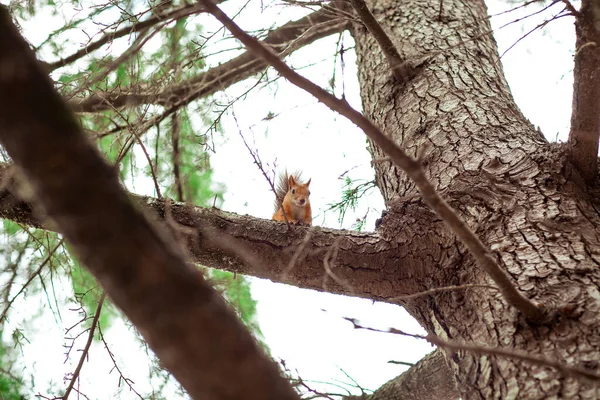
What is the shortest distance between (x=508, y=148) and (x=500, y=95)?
48 centimetres

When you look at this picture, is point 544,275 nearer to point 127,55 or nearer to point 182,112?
point 127,55

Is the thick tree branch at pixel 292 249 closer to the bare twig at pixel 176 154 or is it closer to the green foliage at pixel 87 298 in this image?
the bare twig at pixel 176 154

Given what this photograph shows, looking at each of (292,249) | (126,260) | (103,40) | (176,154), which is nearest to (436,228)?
(292,249)

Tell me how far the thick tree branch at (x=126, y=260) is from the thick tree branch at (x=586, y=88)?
1197mm

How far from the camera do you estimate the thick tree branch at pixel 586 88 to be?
149 centimetres

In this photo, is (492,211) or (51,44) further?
(51,44)

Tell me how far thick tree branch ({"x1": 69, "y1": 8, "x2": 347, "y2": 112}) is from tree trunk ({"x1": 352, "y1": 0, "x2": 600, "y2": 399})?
1.42ft

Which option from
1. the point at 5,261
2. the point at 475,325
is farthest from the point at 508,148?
the point at 5,261

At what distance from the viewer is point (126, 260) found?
31.1 inches

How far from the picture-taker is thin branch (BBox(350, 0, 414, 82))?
6.40 ft

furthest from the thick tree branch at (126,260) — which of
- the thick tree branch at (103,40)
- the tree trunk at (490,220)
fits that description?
the thick tree branch at (103,40)

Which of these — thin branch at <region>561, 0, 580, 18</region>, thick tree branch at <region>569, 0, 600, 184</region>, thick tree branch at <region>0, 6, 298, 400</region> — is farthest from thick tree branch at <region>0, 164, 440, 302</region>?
thick tree branch at <region>0, 6, 298, 400</region>

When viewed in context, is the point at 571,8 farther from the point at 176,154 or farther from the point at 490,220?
the point at 176,154

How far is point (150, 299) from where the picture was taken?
79 cm
